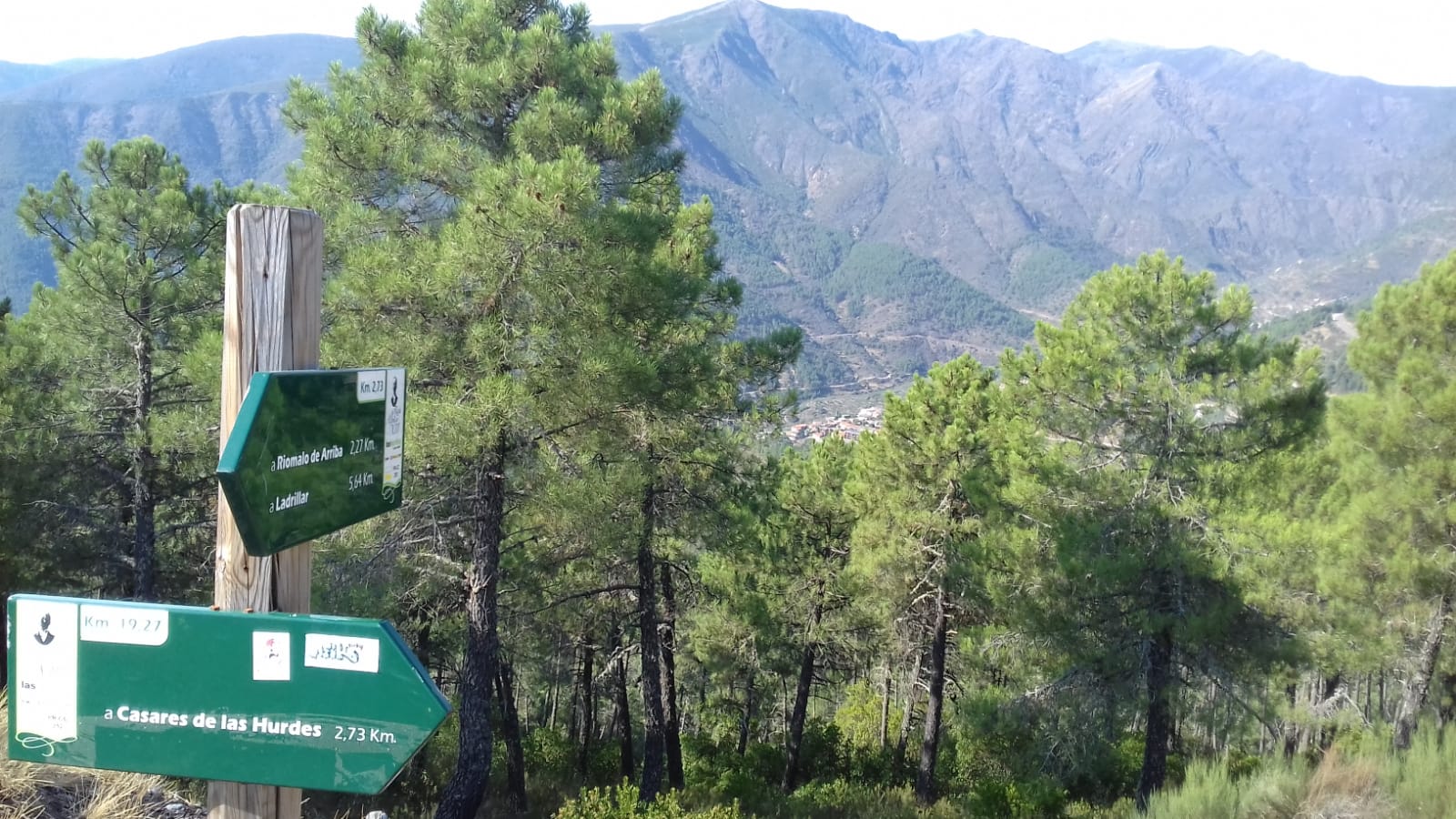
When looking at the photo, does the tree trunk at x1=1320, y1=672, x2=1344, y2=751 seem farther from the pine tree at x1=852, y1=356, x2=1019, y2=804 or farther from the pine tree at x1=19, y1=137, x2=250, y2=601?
the pine tree at x1=19, y1=137, x2=250, y2=601

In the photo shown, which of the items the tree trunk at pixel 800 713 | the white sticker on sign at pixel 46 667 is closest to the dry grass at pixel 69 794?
the white sticker on sign at pixel 46 667

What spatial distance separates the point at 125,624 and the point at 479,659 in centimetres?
545

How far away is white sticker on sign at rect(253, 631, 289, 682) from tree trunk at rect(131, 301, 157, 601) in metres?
9.80

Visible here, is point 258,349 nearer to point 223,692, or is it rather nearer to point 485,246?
point 223,692

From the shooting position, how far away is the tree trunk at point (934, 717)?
1142 cm

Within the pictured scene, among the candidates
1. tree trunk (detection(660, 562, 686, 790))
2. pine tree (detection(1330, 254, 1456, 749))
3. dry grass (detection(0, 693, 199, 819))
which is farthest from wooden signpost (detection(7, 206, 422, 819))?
pine tree (detection(1330, 254, 1456, 749))

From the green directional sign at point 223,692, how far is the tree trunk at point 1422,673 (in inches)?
417

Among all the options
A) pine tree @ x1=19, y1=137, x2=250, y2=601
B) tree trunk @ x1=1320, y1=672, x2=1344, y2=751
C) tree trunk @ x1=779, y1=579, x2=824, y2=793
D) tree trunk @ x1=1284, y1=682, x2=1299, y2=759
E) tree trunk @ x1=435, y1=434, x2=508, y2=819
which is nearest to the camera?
tree trunk @ x1=435, y1=434, x2=508, y2=819

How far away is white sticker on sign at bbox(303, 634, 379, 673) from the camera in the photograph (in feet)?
5.09

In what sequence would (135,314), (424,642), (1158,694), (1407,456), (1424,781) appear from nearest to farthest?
(1424,781) < (1407,456) < (1158,694) < (135,314) < (424,642)

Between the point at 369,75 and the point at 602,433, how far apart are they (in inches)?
127

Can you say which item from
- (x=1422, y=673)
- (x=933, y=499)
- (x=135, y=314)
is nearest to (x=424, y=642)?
(x=135, y=314)

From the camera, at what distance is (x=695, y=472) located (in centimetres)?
A: 952

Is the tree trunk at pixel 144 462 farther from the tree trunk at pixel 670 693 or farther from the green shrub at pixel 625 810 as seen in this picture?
the green shrub at pixel 625 810
